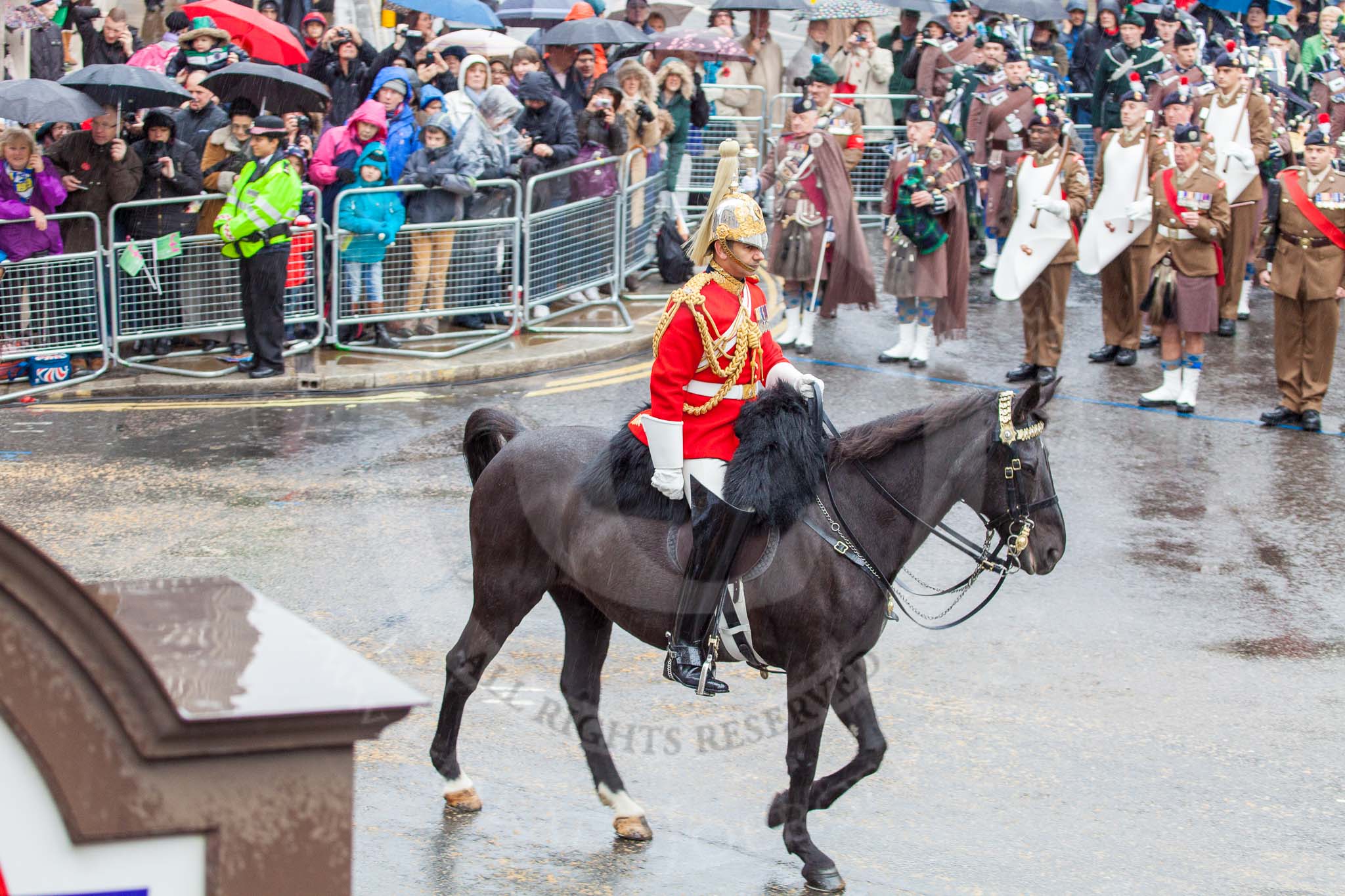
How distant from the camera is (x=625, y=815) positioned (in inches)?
246

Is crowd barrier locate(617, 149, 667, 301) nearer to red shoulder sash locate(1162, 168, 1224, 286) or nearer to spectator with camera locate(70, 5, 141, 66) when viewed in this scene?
red shoulder sash locate(1162, 168, 1224, 286)

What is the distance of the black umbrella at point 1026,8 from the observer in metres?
18.3

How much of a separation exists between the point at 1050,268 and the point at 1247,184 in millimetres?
2332

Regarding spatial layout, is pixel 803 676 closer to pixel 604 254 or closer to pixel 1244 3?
pixel 604 254

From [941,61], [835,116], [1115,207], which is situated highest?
[941,61]

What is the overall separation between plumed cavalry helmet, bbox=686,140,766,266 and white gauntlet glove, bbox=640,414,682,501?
62 centimetres

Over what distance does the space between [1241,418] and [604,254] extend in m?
5.84

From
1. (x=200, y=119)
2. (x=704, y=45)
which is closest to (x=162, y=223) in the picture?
(x=200, y=119)

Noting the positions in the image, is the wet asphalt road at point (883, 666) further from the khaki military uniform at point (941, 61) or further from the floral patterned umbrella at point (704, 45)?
the khaki military uniform at point (941, 61)

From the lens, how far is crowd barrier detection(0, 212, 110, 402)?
12062mm

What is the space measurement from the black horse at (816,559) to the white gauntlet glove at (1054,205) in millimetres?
7590

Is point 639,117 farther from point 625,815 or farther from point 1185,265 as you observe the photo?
point 625,815

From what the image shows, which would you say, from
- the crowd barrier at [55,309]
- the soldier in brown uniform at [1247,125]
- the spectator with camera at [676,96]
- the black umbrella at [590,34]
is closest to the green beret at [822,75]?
the spectator with camera at [676,96]

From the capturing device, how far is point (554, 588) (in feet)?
21.9
